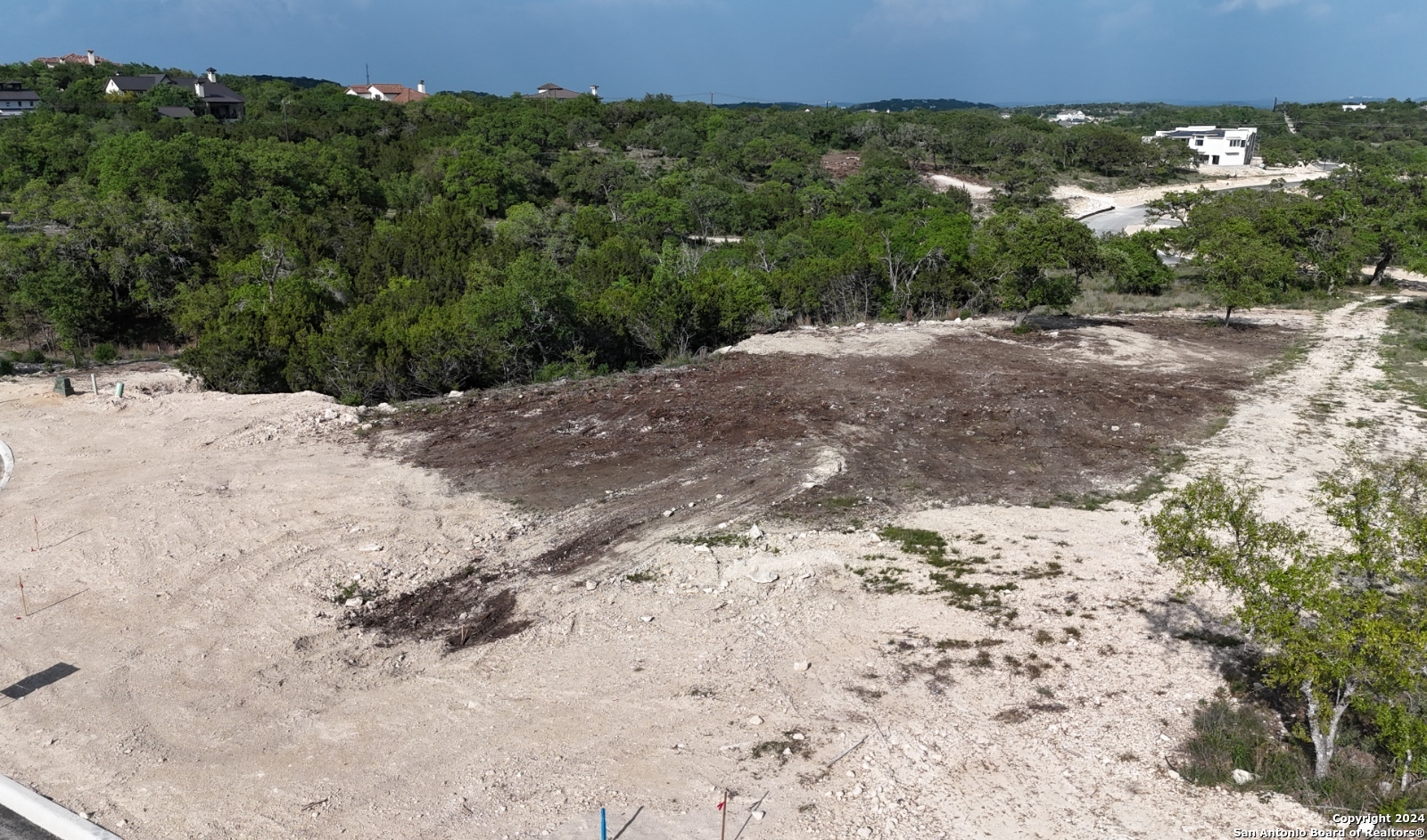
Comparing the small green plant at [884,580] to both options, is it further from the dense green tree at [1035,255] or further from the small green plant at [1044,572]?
the dense green tree at [1035,255]

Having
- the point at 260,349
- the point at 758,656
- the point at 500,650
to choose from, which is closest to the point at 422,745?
the point at 500,650

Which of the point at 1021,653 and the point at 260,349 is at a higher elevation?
the point at 260,349

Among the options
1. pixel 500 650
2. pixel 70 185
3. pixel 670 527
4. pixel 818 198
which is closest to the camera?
pixel 500 650

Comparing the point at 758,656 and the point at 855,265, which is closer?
the point at 758,656

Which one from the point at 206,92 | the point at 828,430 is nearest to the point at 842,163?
the point at 206,92

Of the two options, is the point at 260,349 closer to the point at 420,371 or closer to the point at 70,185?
the point at 420,371

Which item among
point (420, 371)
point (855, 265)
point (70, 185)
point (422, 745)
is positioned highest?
point (70, 185)
